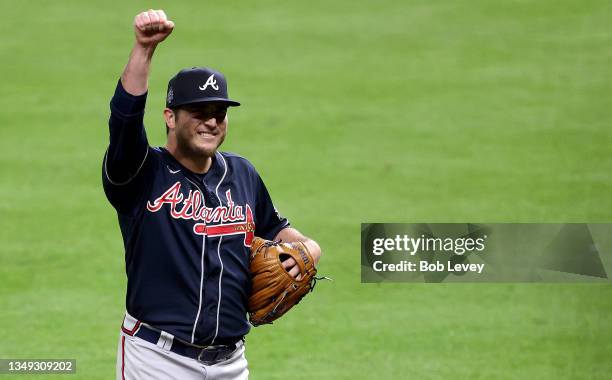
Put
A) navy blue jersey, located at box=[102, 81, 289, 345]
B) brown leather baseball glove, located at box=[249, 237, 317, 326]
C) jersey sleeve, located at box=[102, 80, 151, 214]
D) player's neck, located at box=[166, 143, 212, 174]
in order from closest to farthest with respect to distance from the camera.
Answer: jersey sleeve, located at box=[102, 80, 151, 214] < navy blue jersey, located at box=[102, 81, 289, 345] < player's neck, located at box=[166, 143, 212, 174] < brown leather baseball glove, located at box=[249, 237, 317, 326]

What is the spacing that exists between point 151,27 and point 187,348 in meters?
1.26

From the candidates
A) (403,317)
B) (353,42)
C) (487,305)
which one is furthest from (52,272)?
(353,42)

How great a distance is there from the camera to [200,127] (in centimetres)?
438

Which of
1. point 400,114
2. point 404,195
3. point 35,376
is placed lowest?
point 35,376

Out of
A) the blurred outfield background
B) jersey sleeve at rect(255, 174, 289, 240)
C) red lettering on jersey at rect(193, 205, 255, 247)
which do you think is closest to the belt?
red lettering on jersey at rect(193, 205, 255, 247)

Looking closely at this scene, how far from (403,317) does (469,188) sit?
8.48 ft

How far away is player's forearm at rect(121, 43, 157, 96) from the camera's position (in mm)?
3975

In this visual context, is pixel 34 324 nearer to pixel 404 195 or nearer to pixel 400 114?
pixel 404 195

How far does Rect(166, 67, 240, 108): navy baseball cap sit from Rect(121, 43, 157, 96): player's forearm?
1.24 feet

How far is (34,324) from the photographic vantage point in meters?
8.66

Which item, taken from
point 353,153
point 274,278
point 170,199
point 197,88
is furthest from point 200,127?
point 353,153

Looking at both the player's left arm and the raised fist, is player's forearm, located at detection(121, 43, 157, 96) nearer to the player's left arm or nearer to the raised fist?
the raised fist

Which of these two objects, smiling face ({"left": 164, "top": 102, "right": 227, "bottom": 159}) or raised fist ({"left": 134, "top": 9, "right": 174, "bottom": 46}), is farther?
smiling face ({"left": 164, "top": 102, "right": 227, "bottom": 159})

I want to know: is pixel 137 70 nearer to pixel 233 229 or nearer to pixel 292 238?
pixel 233 229
